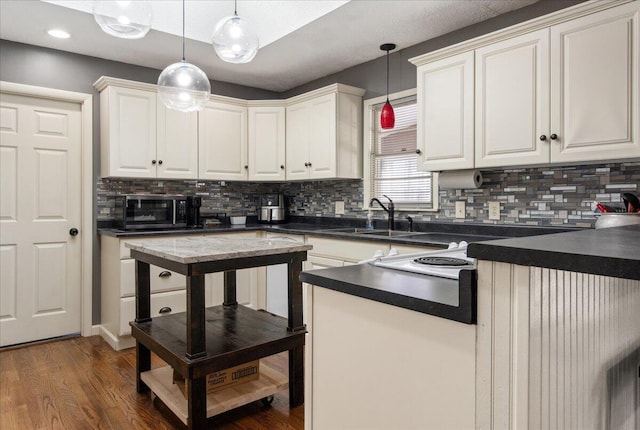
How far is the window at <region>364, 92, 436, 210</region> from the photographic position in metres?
3.46

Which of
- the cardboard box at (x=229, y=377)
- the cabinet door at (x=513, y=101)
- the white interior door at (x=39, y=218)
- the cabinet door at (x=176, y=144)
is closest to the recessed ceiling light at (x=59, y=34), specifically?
the white interior door at (x=39, y=218)

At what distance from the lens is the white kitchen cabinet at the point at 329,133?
3.73 m

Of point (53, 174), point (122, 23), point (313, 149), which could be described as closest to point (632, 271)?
point (122, 23)

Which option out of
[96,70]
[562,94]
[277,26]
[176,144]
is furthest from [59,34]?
[562,94]

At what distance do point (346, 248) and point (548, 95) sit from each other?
1.63 meters

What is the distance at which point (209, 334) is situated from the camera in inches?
89.0

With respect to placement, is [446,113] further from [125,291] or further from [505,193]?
[125,291]

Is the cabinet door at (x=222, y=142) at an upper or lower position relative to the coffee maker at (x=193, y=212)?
upper

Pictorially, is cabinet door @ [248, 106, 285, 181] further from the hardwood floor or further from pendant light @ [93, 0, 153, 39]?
pendant light @ [93, 0, 153, 39]

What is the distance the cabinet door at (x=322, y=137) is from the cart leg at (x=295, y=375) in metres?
1.83

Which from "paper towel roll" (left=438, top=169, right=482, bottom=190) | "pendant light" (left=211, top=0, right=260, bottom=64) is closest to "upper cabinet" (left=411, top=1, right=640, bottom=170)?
"paper towel roll" (left=438, top=169, right=482, bottom=190)

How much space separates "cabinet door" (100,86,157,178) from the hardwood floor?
148 cm

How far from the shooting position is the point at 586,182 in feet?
8.10

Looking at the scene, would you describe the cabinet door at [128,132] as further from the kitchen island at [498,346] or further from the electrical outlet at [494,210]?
the kitchen island at [498,346]
